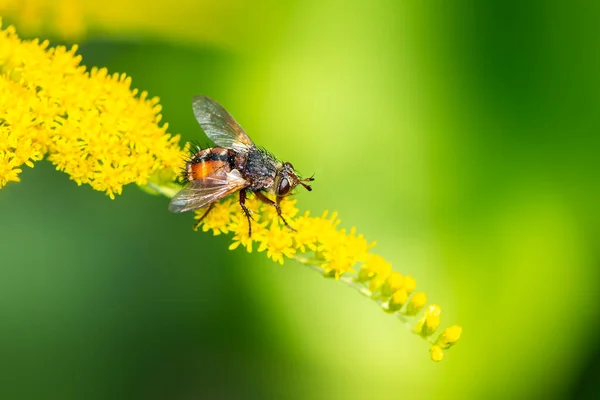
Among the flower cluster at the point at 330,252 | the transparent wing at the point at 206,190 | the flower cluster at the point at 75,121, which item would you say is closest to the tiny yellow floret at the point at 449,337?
the flower cluster at the point at 330,252

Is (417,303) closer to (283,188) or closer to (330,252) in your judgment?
(330,252)

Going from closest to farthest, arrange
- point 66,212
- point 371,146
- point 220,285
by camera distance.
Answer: point 66,212
point 220,285
point 371,146

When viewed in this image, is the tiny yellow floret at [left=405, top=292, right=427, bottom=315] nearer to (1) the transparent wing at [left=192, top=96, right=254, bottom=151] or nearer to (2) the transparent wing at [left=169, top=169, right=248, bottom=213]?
(2) the transparent wing at [left=169, top=169, right=248, bottom=213]

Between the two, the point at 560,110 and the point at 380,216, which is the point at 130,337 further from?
the point at 560,110

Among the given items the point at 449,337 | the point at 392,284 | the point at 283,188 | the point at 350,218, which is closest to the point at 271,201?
the point at 283,188

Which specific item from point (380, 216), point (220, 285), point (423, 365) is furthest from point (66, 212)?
point (423, 365)

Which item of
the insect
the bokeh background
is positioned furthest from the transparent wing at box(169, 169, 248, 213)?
the bokeh background
